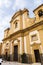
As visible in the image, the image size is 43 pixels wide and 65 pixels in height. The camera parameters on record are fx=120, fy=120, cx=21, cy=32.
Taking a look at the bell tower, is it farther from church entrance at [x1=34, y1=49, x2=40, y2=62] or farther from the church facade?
church entrance at [x1=34, y1=49, x2=40, y2=62]

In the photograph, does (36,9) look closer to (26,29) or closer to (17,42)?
(26,29)

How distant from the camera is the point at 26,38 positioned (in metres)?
14.3

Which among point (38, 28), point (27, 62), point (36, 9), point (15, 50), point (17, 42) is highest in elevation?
point (36, 9)

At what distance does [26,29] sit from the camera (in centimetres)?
1438

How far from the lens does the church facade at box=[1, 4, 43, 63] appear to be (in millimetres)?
12730

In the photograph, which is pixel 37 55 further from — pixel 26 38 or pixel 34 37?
pixel 26 38

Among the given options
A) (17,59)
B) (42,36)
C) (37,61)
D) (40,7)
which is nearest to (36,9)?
(40,7)

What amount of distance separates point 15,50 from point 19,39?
1.99m

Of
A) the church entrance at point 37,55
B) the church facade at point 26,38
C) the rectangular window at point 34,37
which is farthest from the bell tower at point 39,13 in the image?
the church entrance at point 37,55

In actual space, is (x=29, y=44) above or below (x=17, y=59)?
above

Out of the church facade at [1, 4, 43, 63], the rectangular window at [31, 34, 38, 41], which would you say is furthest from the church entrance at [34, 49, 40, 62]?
the rectangular window at [31, 34, 38, 41]

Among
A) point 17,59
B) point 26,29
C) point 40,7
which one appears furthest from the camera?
point 17,59

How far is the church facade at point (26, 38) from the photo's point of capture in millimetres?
12730

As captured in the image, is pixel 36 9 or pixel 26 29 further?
pixel 26 29
